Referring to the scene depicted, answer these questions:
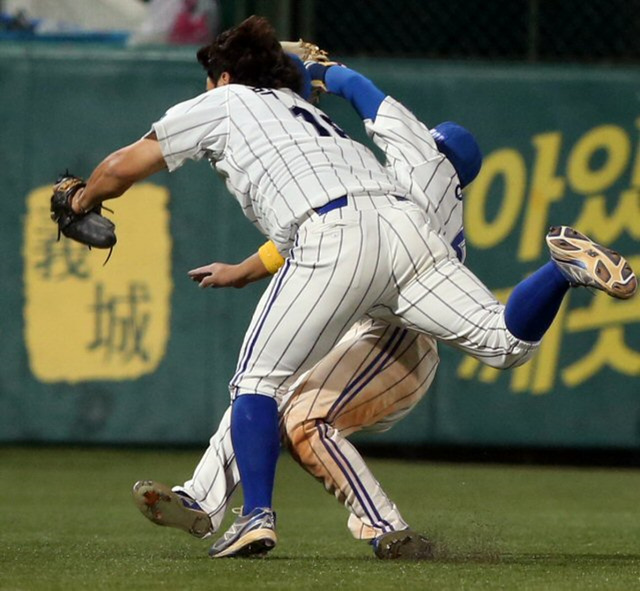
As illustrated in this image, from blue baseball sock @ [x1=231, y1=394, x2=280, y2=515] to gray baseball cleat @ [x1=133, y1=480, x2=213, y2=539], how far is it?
0.19m

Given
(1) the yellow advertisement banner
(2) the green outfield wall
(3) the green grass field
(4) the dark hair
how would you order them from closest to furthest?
1. (3) the green grass field
2. (4) the dark hair
3. (2) the green outfield wall
4. (1) the yellow advertisement banner

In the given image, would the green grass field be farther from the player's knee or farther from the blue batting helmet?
the blue batting helmet

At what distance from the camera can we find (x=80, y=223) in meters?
4.54

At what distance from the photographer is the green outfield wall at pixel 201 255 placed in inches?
326

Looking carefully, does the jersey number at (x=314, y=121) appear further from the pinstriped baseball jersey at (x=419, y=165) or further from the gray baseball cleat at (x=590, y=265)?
the gray baseball cleat at (x=590, y=265)

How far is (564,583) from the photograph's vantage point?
3.95 metres

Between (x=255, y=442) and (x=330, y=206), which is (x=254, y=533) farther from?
(x=330, y=206)

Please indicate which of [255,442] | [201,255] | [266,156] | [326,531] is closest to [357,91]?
[266,156]

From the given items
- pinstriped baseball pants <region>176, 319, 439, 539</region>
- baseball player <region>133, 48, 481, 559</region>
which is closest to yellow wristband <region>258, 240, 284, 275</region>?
baseball player <region>133, 48, 481, 559</region>

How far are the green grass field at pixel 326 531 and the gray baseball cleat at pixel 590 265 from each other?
758 mm

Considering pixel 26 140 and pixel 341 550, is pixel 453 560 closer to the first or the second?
pixel 341 550

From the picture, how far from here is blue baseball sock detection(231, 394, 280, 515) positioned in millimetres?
4316

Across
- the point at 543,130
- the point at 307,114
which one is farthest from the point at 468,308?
the point at 543,130

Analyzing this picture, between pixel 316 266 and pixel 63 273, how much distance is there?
4.34 meters
